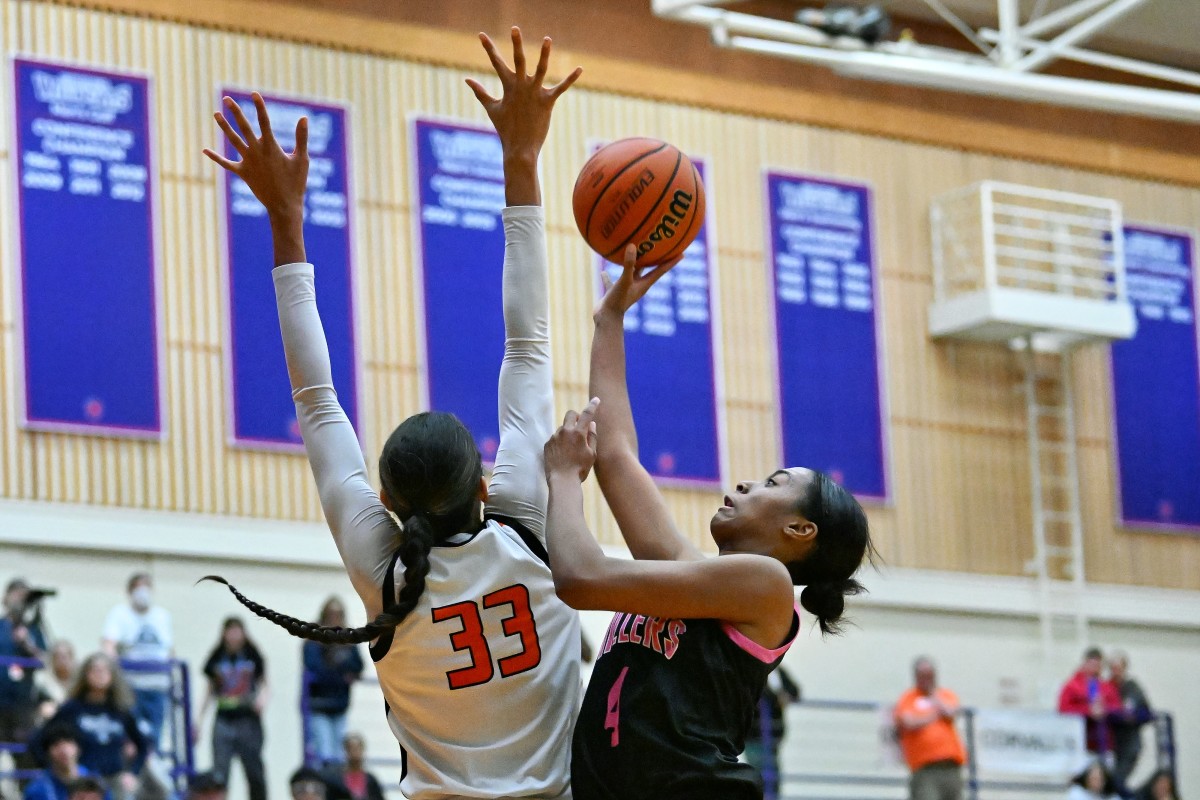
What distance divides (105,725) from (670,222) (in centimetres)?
800

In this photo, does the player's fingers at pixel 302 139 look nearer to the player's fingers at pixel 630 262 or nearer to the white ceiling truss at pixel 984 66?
the player's fingers at pixel 630 262

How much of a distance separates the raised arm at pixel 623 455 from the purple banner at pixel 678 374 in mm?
12884

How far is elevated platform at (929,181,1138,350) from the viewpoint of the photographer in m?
19.6

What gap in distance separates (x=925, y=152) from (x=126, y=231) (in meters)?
8.98

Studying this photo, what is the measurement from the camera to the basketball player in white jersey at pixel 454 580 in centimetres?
381

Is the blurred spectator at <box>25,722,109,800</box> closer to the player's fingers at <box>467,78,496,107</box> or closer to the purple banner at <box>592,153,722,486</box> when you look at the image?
the purple banner at <box>592,153,722,486</box>

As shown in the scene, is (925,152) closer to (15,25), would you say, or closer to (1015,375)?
(1015,375)

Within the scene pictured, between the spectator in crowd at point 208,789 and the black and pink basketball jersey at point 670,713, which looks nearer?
the black and pink basketball jersey at point 670,713

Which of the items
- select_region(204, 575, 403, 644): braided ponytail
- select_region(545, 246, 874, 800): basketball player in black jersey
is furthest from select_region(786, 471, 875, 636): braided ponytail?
select_region(204, 575, 403, 644): braided ponytail

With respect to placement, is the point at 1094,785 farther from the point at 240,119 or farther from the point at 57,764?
the point at 240,119

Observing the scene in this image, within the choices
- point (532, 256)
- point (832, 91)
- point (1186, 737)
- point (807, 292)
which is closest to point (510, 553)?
point (532, 256)

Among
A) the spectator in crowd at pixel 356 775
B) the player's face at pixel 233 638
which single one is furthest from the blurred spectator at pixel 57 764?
the player's face at pixel 233 638

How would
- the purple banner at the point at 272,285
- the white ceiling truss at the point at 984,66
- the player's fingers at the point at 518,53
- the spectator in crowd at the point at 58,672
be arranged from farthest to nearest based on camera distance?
1. the white ceiling truss at the point at 984,66
2. the purple banner at the point at 272,285
3. the spectator in crowd at the point at 58,672
4. the player's fingers at the point at 518,53

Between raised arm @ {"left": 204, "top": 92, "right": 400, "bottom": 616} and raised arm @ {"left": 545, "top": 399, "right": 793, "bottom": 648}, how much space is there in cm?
37
